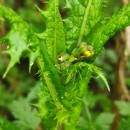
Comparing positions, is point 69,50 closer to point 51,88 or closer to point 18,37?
point 51,88

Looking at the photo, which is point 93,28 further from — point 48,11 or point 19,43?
point 19,43

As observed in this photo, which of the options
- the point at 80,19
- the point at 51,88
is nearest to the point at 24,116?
the point at 51,88

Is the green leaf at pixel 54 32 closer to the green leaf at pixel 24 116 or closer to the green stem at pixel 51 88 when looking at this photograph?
the green stem at pixel 51 88

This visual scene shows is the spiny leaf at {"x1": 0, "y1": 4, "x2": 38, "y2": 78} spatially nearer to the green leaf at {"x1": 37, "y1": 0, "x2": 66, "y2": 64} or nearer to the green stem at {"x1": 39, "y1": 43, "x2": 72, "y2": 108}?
the green stem at {"x1": 39, "y1": 43, "x2": 72, "y2": 108}

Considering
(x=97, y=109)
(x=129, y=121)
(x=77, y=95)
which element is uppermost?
(x=77, y=95)

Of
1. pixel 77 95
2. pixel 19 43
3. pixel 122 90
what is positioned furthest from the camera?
pixel 122 90

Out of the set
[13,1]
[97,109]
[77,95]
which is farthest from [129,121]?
[13,1]

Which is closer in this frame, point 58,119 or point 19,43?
point 19,43
